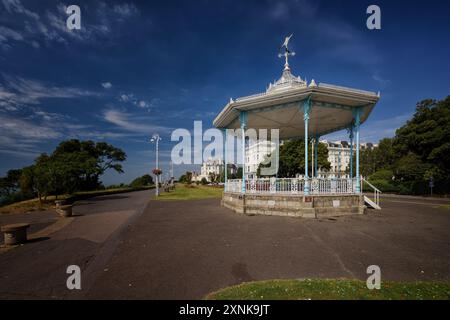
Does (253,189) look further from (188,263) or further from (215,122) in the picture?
(188,263)

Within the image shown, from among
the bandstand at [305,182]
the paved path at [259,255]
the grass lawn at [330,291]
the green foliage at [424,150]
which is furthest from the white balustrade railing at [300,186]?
the green foliage at [424,150]

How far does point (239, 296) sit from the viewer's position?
3.54 meters

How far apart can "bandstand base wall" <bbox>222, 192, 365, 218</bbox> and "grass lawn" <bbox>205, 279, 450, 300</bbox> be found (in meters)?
6.61

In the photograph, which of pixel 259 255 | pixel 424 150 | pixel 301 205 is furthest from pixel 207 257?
pixel 424 150

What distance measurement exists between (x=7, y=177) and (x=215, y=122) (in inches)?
1413

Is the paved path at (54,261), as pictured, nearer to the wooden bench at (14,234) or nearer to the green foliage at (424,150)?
the wooden bench at (14,234)

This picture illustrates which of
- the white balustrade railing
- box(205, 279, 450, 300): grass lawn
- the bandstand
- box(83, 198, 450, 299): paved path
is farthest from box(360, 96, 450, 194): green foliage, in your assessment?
box(205, 279, 450, 300): grass lawn

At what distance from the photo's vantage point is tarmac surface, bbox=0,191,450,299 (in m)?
4.08

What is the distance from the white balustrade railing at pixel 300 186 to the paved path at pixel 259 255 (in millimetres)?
2233

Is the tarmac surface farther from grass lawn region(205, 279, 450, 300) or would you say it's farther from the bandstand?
the bandstand

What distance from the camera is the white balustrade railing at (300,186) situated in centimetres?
1099

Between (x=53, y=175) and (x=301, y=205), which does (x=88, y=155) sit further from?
(x=301, y=205)

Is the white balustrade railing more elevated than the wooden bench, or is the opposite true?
the white balustrade railing
